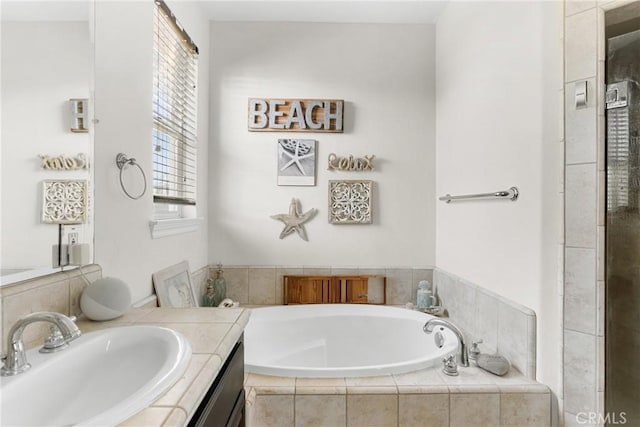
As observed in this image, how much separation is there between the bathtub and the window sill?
0.70 metres

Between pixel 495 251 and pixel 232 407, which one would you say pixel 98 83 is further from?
pixel 495 251

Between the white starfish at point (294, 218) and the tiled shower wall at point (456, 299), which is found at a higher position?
the white starfish at point (294, 218)

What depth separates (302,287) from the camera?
8.63 ft

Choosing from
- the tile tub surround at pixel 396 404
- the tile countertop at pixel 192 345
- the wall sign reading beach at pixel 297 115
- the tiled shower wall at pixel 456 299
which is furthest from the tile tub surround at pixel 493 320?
the wall sign reading beach at pixel 297 115

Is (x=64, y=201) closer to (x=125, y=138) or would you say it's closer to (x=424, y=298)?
(x=125, y=138)

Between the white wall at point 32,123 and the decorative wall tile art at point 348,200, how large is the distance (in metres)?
1.75

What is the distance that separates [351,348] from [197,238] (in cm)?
128

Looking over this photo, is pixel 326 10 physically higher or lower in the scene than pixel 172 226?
higher

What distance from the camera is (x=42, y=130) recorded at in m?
0.95

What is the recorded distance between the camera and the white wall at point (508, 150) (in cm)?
145

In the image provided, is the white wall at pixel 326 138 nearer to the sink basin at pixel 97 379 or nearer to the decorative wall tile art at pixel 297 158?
the decorative wall tile art at pixel 297 158

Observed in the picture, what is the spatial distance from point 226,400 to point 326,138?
6.52 ft

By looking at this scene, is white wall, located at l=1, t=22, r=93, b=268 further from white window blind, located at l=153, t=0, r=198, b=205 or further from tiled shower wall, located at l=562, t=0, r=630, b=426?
tiled shower wall, located at l=562, t=0, r=630, b=426

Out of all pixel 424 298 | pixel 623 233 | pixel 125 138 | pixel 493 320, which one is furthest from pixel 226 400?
pixel 424 298
